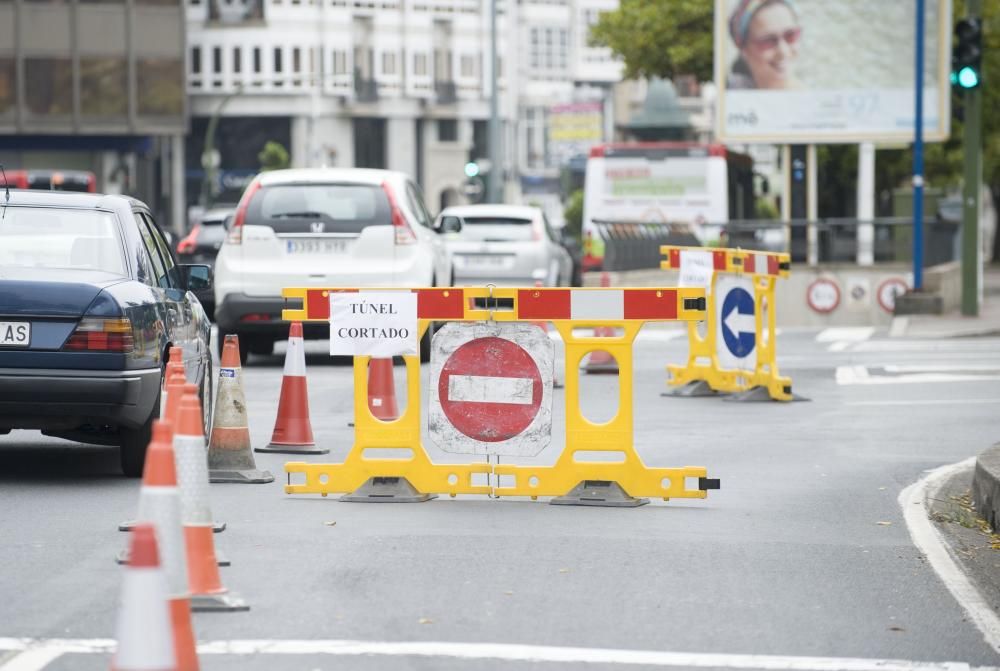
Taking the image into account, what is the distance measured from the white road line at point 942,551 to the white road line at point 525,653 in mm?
637

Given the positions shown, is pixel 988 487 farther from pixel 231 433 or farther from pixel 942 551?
pixel 231 433

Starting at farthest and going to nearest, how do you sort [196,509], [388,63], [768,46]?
[388,63]
[768,46]
[196,509]

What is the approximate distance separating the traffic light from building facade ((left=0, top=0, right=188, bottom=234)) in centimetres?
5042

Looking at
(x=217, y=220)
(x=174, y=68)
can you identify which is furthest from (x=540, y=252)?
(x=174, y=68)

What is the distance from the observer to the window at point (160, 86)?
241 feet

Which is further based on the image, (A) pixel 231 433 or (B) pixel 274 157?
(B) pixel 274 157

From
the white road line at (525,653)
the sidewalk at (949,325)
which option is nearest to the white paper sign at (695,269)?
the sidewalk at (949,325)

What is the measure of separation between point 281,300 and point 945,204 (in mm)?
21837

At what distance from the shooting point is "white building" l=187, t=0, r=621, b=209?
84.6 m

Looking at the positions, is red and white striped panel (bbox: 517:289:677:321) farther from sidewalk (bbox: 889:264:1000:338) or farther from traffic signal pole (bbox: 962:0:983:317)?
traffic signal pole (bbox: 962:0:983:317)

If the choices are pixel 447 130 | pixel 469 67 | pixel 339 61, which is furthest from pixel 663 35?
pixel 469 67

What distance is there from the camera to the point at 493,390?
9.94 m

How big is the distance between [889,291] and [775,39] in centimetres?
754

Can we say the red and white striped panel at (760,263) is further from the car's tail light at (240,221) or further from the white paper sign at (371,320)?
the white paper sign at (371,320)
